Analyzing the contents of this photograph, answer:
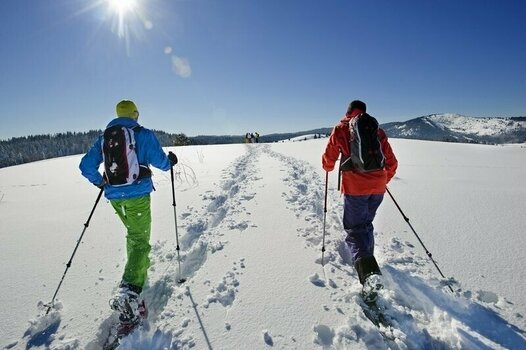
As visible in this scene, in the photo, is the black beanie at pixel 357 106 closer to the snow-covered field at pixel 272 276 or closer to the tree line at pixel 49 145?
the snow-covered field at pixel 272 276

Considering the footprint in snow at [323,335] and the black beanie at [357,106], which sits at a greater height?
the black beanie at [357,106]

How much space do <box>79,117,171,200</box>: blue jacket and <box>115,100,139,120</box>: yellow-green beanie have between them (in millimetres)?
108

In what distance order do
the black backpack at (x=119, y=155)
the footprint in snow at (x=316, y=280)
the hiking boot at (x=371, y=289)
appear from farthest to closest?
the footprint in snow at (x=316, y=280) < the black backpack at (x=119, y=155) < the hiking boot at (x=371, y=289)

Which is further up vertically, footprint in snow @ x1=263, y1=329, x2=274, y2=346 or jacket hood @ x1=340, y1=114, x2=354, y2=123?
jacket hood @ x1=340, y1=114, x2=354, y2=123

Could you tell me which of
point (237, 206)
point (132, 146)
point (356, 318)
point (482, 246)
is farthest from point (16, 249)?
point (482, 246)

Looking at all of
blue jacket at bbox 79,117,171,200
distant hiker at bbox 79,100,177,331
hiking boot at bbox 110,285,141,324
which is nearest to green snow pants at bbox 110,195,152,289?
distant hiker at bbox 79,100,177,331

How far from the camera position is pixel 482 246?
173 inches

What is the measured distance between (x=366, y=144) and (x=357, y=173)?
437 mm

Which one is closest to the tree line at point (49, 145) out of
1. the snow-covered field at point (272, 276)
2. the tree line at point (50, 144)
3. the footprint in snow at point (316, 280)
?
the tree line at point (50, 144)

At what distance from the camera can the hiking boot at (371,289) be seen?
10.5ft

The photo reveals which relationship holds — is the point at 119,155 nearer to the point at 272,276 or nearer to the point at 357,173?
the point at 272,276

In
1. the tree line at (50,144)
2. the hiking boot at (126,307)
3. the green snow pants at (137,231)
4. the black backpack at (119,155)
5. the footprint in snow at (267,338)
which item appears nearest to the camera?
the footprint in snow at (267,338)

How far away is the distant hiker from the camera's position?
132 inches

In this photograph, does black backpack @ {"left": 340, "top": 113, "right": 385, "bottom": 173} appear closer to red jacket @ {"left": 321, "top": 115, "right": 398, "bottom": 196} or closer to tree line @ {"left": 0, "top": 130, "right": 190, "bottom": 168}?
red jacket @ {"left": 321, "top": 115, "right": 398, "bottom": 196}
